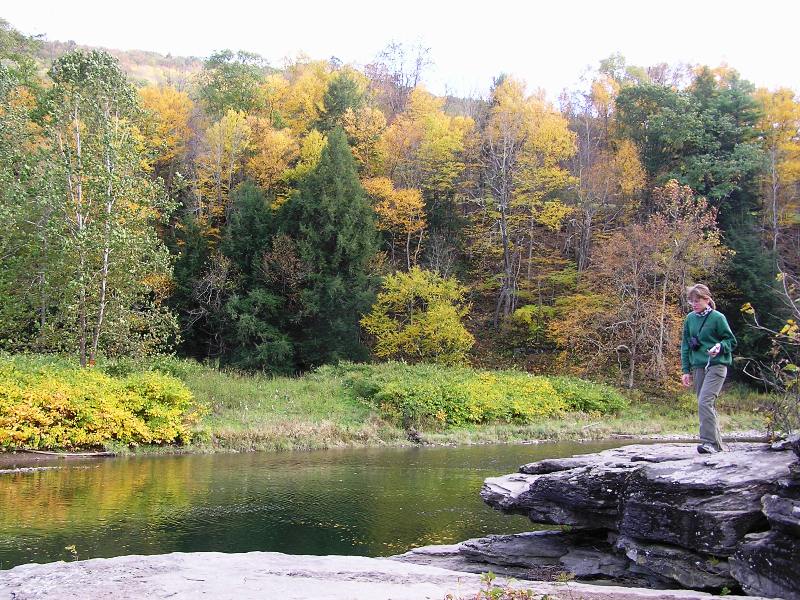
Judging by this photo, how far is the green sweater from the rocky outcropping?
1105 mm

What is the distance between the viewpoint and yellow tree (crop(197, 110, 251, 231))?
125 feet

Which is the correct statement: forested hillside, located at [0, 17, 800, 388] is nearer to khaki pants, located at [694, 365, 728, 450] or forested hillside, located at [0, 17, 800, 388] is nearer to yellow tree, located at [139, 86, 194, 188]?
yellow tree, located at [139, 86, 194, 188]

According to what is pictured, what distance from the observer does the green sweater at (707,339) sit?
7.89 metres

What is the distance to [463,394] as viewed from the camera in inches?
1044

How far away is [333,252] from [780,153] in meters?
25.7

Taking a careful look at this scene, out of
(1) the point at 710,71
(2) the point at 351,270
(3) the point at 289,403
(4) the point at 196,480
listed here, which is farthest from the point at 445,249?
(4) the point at 196,480

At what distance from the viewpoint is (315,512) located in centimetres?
1246

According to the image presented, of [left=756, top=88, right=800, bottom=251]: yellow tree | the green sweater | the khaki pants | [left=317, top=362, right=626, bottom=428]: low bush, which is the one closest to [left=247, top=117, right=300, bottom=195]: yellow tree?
[left=317, top=362, right=626, bottom=428]: low bush

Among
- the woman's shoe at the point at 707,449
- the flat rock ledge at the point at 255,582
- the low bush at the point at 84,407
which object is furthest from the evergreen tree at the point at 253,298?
the woman's shoe at the point at 707,449

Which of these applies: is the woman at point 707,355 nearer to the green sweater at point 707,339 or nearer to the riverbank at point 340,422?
the green sweater at point 707,339

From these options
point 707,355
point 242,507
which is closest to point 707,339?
point 707,355

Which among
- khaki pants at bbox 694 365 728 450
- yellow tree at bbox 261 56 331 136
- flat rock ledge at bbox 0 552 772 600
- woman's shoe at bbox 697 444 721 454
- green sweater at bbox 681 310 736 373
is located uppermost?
yellow tree at bbox 261 56 331 136

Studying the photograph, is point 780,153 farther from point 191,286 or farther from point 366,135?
point 191,286

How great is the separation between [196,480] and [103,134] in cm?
1391
